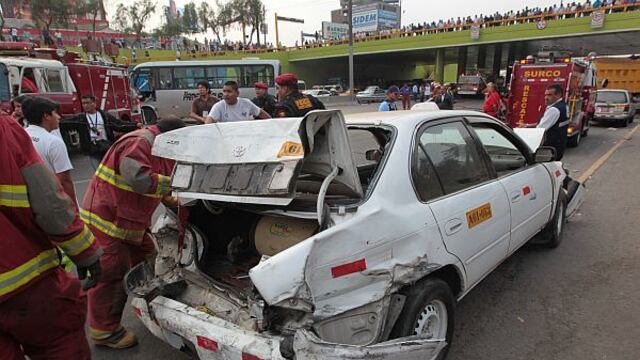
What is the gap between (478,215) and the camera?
279cm

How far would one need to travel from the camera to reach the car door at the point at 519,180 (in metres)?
3.29

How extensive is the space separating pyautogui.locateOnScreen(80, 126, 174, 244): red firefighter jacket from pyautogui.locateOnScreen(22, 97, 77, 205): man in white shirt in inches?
32.5

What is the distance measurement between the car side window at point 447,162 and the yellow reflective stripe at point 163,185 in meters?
1.67

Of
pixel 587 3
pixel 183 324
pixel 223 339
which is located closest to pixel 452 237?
pixel 223 339

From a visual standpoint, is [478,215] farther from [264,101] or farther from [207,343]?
[264,101]

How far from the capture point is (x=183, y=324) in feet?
7.30

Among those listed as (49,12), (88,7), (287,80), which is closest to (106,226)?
(287,80)

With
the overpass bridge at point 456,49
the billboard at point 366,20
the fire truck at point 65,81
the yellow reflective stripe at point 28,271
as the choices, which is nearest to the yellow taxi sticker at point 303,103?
the yellow reflective stripe at point 28,271

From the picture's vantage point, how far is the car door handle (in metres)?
2.49

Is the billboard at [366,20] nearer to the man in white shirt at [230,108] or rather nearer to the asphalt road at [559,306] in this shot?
the man in white shirt at [230,108]

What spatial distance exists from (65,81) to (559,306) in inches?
528

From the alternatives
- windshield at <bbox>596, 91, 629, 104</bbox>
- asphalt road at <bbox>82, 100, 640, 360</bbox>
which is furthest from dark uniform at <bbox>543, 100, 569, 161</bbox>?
windshield at <bbox>596, 91, 629, 104</bbox>

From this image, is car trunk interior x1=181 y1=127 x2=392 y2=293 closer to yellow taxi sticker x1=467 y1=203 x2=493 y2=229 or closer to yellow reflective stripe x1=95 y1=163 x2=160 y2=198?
yellow reflective stripe x1=95 y1=163 x2=160 y2=198

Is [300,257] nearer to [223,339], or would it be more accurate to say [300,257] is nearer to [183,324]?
[223,339]
